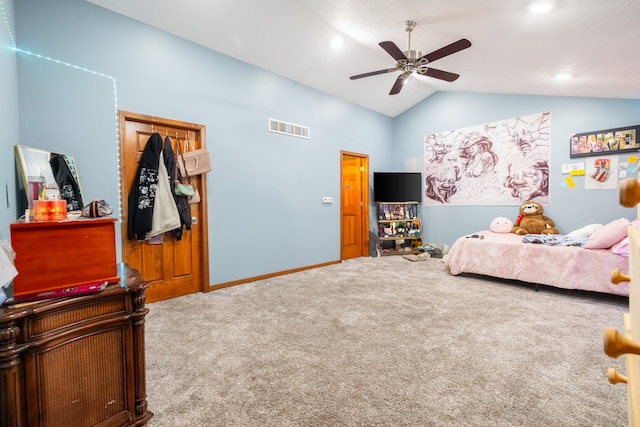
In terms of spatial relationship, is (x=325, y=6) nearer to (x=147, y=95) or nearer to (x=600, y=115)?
(x=147, y=95)

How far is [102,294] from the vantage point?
1248 millimetres

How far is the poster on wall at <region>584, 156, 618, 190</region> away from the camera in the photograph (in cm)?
414

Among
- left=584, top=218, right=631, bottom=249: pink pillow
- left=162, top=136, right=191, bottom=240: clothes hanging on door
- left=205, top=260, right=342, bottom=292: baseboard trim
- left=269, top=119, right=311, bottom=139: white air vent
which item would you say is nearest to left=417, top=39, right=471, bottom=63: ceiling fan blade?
left=269, top=119, right=311, bottom=139: white air vent

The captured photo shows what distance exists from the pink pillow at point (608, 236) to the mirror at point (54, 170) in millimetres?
4936

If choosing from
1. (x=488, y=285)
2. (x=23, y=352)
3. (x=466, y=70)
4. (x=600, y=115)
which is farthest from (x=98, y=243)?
(x=600, y=115)

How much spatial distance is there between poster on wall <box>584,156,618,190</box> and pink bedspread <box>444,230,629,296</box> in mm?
1220

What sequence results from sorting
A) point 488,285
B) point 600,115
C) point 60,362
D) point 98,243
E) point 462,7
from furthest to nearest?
point 600,115 < point 488,285 < point 462,7 < point 98,243 < point 60,362

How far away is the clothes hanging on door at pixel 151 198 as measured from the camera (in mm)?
3102

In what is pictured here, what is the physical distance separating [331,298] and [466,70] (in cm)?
361

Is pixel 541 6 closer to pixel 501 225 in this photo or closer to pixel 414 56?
pixel 414 56

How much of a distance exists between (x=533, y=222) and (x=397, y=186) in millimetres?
2294

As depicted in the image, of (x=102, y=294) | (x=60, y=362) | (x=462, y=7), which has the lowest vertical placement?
(x=60, y=362)

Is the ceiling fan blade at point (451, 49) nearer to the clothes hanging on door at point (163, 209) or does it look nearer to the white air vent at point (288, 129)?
the white air vent at point (288, 129)

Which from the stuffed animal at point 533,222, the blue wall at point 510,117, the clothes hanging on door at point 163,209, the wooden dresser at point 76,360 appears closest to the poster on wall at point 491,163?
the blue wall at point 510,117
